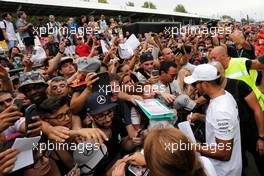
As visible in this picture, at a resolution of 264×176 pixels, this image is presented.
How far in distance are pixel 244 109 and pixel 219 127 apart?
1122 millimetres

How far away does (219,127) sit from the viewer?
8.60 ft

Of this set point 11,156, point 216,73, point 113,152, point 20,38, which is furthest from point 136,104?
point 20,38

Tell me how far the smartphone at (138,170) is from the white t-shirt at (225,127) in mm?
977

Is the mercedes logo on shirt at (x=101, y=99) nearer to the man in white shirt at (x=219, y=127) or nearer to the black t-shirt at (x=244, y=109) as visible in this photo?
the man in white shirt at (x=219, y=127)

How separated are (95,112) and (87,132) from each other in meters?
0.50

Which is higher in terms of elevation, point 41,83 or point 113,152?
point 41,83

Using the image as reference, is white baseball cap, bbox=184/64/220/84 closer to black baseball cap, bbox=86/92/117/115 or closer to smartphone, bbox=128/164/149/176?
black baseball cap, bbox=86/92/117/115

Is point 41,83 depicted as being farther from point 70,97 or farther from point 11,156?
point 11,156

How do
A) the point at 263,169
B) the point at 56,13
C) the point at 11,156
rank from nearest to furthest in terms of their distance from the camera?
the point at 11,156, the point at 263,169, the point at 56,13

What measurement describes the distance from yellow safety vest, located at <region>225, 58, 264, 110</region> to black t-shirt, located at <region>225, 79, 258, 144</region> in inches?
7.7

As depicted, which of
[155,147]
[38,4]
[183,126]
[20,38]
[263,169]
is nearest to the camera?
[155,147]

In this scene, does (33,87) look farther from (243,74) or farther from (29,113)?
(243,74)

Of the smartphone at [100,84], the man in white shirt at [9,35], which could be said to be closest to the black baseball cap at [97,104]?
the smartphone at [100,84]

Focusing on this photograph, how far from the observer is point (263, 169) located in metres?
3.69
